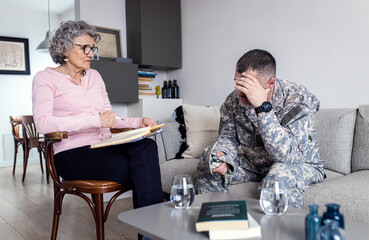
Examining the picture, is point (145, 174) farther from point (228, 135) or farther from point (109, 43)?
point (109, 43)

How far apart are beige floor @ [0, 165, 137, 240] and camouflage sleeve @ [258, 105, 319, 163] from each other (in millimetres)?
1134

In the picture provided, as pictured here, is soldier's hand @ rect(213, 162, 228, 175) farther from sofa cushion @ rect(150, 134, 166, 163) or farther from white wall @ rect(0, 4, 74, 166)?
white wall @ rect(0, 4, 74, 166)

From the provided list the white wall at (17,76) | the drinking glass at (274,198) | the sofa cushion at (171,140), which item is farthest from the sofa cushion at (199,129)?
the white wall at (17,76)

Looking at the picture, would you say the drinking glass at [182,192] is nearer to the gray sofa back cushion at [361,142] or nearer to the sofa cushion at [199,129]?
the gray sofa back cushion at [361,142]

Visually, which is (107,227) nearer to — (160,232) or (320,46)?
(160,232)

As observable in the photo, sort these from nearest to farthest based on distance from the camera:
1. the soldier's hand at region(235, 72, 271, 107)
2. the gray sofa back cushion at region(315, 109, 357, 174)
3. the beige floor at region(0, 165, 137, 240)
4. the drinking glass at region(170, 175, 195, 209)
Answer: the drinking glass at region(170, 175, 195, 209), the soldier's hand at region(235, 72, 271, 107), the gray sofa back cushion at region(315, 109, 357, 174), the beige floor at region(0, 165, 137, 240)

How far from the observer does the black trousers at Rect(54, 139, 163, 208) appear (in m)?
1.59

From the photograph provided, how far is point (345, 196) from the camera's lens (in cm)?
150

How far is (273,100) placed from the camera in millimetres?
1703

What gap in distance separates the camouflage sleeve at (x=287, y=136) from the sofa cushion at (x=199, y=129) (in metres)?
1.11

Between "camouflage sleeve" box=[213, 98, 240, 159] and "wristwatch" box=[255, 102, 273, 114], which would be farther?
"camouflage sleeve" box=[213, 98, 240, 159]

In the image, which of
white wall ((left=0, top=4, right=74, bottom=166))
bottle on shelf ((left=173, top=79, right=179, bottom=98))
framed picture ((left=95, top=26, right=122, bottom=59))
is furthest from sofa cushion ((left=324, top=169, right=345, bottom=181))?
white wall ((left=0, top=4, right=74, bottom=166))

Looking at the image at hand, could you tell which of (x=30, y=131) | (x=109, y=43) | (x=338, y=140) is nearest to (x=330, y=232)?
(x=338, y=140)

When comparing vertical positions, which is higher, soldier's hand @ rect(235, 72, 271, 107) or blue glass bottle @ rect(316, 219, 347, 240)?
soldier's hand @ rect(235, 72, 271, 107)
